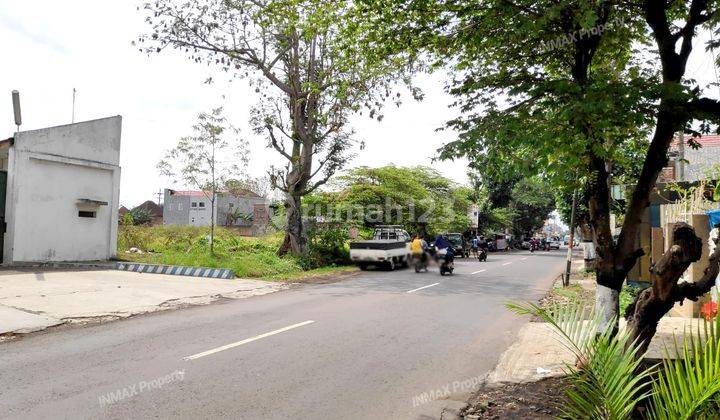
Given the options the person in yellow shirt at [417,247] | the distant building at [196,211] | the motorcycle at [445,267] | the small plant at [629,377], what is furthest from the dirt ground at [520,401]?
the distant building at [196,211]

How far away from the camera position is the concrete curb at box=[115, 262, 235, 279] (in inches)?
620

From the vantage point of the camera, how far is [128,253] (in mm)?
20703

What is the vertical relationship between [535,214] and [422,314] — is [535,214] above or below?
above

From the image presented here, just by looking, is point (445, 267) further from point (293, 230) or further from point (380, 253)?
point (293, 230)

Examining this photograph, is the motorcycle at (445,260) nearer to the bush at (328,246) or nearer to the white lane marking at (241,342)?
the bush at (328,246)

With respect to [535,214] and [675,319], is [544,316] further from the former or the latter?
[535,214]

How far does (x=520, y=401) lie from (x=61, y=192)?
671 inches

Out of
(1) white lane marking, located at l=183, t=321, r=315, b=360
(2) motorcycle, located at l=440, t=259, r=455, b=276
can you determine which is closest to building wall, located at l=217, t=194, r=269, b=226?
(2) motorcycle, located at l=440, t=259, r=455, b=276

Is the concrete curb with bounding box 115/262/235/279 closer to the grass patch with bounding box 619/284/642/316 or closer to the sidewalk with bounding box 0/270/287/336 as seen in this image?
the sidewalk with bounding box 0/270/287/336

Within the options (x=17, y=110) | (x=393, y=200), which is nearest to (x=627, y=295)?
(x=17, y=110)

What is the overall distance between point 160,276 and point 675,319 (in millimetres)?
13647

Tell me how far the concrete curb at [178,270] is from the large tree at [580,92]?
11.3 m

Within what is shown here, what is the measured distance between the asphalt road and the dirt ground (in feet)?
1.09

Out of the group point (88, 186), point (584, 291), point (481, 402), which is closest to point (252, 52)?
point (88, 186)
